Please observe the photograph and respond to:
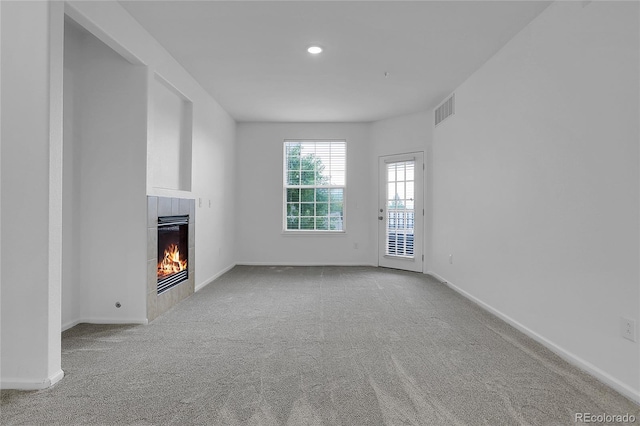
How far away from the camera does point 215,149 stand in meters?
5.61

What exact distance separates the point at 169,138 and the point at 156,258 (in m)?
1.39

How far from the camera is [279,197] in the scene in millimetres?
6938

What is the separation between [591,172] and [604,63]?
26.1 inches

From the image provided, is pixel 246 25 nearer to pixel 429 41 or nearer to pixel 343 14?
pixel 343 14

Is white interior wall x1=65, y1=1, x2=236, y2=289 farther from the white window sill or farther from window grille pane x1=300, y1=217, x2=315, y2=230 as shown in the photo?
window grille pane x1=300, y1=217, x2=315, y2=230

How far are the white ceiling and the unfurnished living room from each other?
1.2 inches

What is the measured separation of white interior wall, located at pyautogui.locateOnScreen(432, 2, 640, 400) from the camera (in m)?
2.18

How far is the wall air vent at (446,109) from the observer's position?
5004 millimetres

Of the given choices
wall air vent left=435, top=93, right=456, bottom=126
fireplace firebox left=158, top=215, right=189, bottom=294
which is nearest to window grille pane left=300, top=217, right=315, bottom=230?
wall air vent left=435, top=93, right=456, bottom=126

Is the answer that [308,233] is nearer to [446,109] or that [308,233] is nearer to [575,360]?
[446,109]

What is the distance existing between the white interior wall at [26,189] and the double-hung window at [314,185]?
194 inches

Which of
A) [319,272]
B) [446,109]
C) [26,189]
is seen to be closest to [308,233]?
[319,272]

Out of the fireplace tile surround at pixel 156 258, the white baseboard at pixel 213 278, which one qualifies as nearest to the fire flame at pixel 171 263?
the fireplace tile surround at pixel 156 258

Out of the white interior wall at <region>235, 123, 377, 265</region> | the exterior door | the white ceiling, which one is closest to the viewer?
the white ceiling
